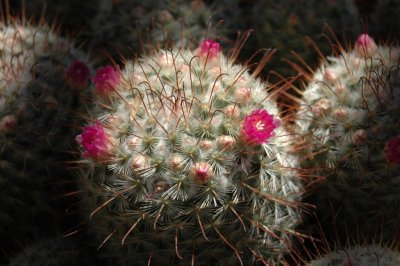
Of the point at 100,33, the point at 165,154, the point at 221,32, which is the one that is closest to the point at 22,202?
the point at 165,154

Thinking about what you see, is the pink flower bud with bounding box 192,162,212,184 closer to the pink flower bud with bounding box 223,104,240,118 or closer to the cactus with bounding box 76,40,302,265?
the cactus with bounding box 76,40,302,265

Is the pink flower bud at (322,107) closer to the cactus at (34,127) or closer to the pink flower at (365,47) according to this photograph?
the pink flower at (365,47)

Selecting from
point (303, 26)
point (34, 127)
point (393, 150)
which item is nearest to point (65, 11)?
point (34, 127)

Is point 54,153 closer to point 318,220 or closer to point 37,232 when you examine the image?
point 37,232

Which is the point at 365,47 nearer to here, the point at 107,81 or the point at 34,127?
the point at 107,81

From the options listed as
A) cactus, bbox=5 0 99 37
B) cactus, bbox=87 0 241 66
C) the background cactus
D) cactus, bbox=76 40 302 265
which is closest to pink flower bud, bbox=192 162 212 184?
cactus, bbox=76 40 302 265
